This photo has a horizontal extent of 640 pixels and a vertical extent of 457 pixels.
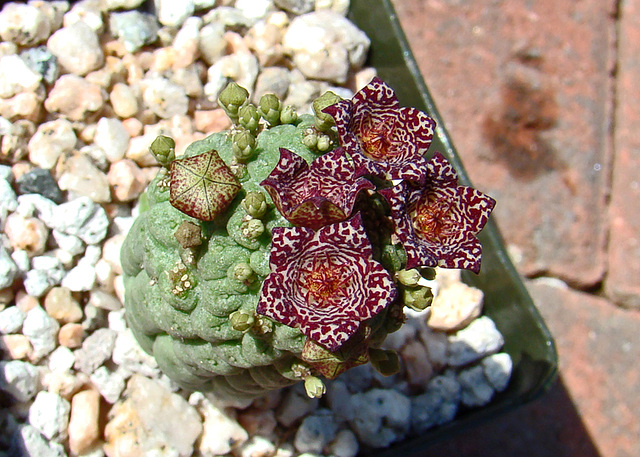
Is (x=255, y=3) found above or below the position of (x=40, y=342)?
above

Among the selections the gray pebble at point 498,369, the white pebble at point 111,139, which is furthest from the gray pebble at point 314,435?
the white pebble at point 111,139

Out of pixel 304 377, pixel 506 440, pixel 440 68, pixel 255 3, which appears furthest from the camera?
pixel 440 68

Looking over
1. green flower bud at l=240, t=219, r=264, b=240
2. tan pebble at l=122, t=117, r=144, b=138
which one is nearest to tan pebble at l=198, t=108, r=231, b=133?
tan pebble at l=122, t=117, r=144, b=138

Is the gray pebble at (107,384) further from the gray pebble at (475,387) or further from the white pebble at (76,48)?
the gray pebble at (475,387)

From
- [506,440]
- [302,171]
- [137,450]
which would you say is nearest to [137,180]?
[137,450]

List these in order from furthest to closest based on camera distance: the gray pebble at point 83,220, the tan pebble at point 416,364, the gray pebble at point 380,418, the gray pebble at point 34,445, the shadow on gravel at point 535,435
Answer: the shadow on gravel at point 535,435 → the tan pebble at point 416,364 → the gray pebble at point 380,418 → the gray pebble at point 83,220 → the gray pebble at point 34,445

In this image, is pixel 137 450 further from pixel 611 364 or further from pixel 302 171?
pixel 611 364
